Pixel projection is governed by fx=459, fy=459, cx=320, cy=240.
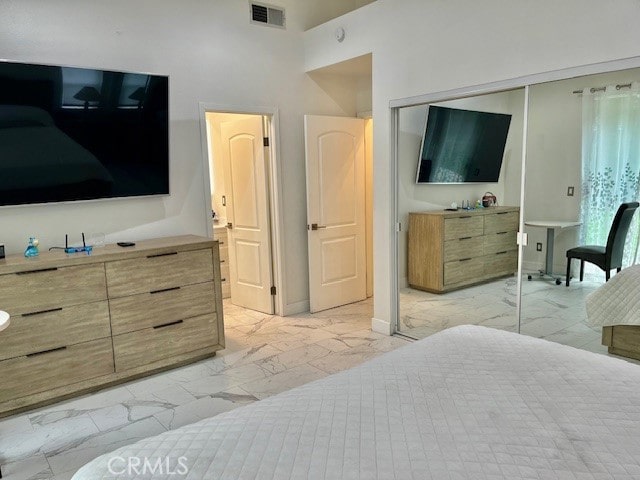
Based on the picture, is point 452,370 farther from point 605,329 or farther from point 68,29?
point 68,29

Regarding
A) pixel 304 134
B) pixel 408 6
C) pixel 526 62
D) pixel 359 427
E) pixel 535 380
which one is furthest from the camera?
pixel 304 134

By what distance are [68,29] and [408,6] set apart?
252 centimetres

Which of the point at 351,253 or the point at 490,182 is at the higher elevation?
the point at 490,182

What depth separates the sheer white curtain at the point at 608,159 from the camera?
8.81 feet

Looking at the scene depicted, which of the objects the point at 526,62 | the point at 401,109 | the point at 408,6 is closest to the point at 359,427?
the point at 526,62

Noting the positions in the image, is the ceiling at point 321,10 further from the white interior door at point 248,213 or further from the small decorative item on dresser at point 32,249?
the small decorative item on dresser at point 32,249

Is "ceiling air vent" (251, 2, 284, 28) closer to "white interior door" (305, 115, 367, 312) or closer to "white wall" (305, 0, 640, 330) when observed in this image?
"white wall" (305, 0, 640, 330)

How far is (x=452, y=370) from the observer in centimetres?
169

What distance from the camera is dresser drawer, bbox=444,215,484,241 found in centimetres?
361

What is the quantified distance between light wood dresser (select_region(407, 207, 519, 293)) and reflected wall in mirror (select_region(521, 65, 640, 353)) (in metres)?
0.19

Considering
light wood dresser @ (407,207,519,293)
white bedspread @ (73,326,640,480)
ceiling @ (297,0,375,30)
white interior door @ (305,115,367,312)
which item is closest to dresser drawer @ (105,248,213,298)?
white interior door @ (305,115,367,312)

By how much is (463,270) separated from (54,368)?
3.06 meters

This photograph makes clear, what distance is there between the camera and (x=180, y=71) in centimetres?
383

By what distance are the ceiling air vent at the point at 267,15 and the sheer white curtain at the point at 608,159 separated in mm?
2853
